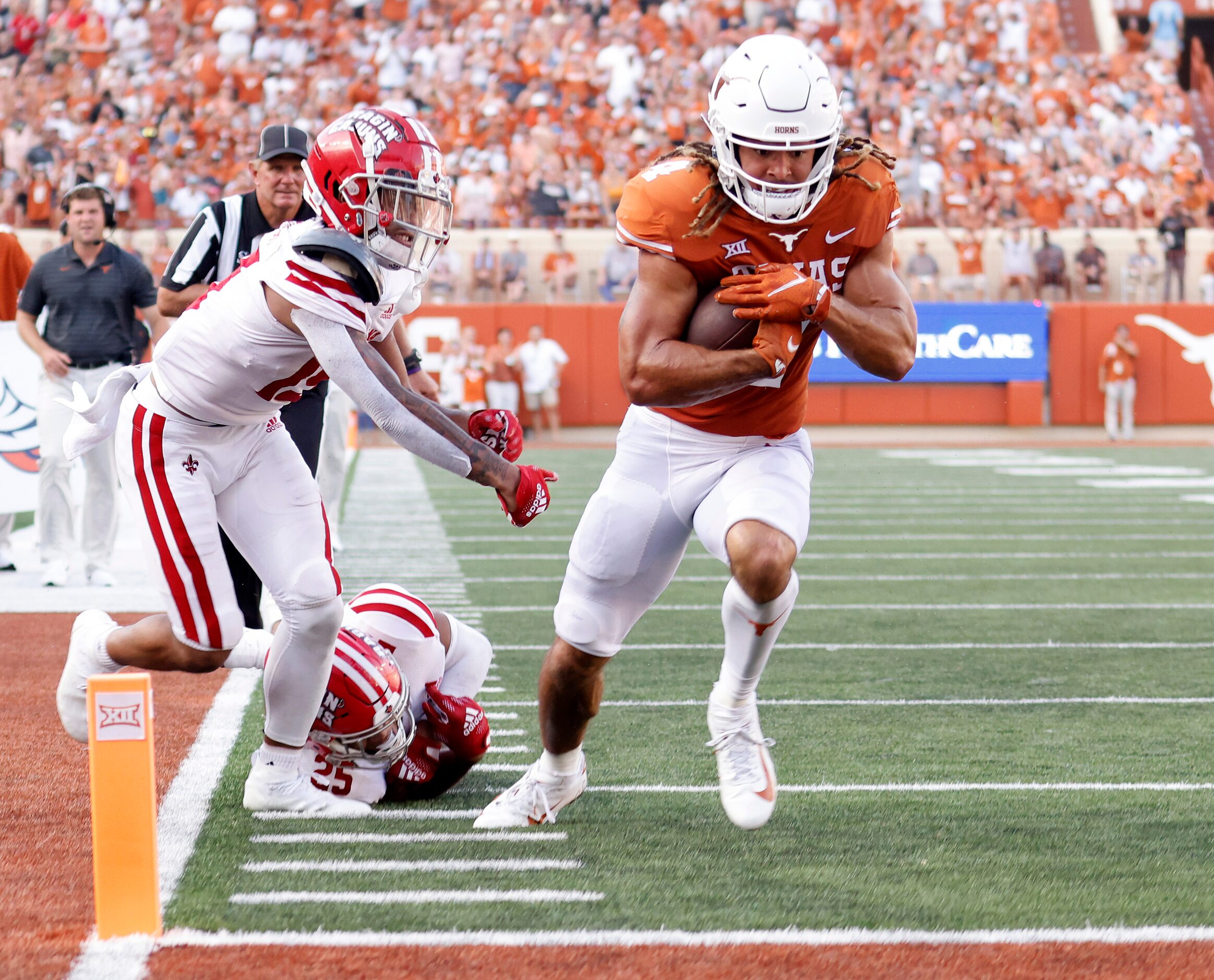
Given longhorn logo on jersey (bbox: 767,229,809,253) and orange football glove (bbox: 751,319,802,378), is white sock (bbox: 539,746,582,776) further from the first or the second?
longhorn logo on jersey (bbox: 767,229,809,253)

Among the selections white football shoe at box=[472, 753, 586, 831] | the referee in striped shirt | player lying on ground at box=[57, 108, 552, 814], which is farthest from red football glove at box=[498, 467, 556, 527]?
the referee in striped shirt

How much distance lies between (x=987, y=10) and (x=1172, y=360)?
6496mm

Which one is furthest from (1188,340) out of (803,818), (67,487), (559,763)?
(559,763)

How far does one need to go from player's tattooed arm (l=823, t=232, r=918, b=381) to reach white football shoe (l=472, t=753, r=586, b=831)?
116 centimetres

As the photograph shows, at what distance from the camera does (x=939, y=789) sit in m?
3.90

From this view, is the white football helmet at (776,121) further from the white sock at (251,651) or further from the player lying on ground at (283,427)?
the white sock at (251,651)

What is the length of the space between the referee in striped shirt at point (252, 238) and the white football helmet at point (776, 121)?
7.12 feet

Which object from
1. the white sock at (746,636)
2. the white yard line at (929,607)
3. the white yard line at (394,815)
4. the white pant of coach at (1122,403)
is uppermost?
the white sock at (746,636)

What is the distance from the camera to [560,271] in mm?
20406

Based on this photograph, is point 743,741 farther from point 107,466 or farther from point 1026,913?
point 107,466

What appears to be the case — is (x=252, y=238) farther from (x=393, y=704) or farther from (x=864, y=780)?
(x=864, y=780)

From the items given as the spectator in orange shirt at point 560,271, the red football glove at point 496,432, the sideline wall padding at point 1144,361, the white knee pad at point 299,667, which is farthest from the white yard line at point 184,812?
the sideline wall padding at point 1144,361

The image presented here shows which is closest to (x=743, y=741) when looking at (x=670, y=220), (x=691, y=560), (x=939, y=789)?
(x=939, y=789)

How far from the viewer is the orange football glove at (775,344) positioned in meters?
3.26
